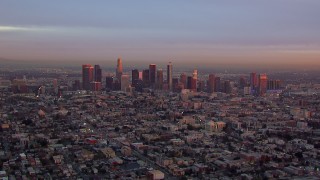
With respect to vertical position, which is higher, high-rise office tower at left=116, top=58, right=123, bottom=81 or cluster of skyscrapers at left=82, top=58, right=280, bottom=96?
high-rise office tower at left=116, top=58, right=123, bottom=81

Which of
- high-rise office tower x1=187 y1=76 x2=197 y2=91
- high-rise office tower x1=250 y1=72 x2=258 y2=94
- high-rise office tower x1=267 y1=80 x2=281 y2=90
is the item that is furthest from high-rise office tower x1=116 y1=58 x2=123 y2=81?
high-rise office tower x1=267 y1=80 x2=281 y2=90

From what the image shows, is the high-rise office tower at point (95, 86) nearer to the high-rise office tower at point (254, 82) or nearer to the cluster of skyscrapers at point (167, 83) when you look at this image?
the cluster of skyscrapers at point (167, 83)

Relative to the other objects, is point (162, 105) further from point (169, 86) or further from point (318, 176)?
point (318, 176)

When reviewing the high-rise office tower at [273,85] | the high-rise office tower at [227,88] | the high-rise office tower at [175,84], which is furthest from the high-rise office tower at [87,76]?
the high-rise office tower at [273,85]

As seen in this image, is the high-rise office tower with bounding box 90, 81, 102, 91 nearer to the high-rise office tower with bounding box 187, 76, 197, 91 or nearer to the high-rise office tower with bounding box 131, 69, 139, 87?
the high-rise office tower with bounding box 131, 69, 139, 87

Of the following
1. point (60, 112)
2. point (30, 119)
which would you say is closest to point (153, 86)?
point (60, 112)

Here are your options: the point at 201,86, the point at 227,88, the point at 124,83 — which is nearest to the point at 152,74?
the point at 124,83

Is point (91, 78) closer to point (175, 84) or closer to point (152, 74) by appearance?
point (152, 74)

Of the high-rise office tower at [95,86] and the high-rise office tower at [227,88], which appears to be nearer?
the high-rise office tower at [227,88]

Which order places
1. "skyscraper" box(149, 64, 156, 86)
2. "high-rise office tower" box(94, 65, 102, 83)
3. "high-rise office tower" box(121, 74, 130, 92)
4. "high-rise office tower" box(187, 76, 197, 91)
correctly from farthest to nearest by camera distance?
"high-rise office tower" box(94, 65, 102, 83) → "skyscraper" box(149, 64, 156, 86) → "high-rise office tower" box(121, 74, 130, 92) → "high-rise office tower" box(187, 76, 197, 91)
